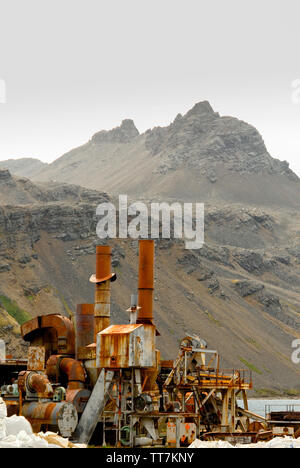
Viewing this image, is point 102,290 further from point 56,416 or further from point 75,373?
point 56,416

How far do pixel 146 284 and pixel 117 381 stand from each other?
23.5 feet

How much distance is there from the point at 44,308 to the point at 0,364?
112 m

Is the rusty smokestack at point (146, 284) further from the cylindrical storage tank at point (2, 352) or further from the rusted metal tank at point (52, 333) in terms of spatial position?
the cylindrical storage tank at point (2, 352)

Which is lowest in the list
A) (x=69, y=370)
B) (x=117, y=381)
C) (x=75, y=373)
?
(x=117, y=381)

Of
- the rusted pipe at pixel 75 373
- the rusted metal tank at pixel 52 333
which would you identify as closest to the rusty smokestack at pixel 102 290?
the rusted metal tank at pixel 52 333

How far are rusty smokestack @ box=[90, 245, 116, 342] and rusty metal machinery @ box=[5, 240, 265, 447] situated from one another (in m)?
0.07

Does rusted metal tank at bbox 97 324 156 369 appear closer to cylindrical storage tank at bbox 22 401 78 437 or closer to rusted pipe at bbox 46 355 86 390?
cylindrical storage tank at bbox 22 401 78 437

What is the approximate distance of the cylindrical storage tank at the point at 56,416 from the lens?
155 feet

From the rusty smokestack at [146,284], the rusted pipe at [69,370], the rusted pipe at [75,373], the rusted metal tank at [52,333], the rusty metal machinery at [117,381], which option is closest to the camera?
the rusty metal machinery at [117,381]

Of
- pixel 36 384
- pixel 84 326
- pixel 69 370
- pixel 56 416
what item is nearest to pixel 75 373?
pixel 69 370

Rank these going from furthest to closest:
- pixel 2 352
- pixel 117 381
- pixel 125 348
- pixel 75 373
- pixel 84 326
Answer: pixel 2 352 → pixel 84 326 → pixel 75 373 → pixel 117 381 → pixel 125 348

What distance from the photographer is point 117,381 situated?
49.0m
